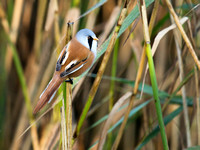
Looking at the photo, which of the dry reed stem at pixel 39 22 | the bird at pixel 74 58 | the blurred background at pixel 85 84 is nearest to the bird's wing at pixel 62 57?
the bird at pixel 74 58

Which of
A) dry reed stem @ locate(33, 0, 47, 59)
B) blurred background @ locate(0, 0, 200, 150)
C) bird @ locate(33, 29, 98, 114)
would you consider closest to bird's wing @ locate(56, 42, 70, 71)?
bird @ locate(33, 29, 98, 114)

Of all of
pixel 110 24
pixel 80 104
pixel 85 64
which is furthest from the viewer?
pixel 80 104

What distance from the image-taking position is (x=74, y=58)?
0.70 metres

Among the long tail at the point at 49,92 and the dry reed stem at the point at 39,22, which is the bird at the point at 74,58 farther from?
the dry reed stem at the point at 39,22

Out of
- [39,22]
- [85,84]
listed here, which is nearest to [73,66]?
[85,84]

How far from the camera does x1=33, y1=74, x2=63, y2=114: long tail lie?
57 centimetres

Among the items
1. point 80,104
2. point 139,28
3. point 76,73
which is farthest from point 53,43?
point 76,73

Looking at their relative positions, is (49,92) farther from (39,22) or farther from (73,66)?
(39,22)

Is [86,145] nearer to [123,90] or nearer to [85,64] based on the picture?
[123,90]

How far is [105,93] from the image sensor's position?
1.87 meters

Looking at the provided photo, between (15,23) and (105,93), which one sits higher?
(15,23)

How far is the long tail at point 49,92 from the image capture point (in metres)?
0.57

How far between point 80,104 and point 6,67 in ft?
2.07

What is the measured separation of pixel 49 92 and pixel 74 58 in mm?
117
